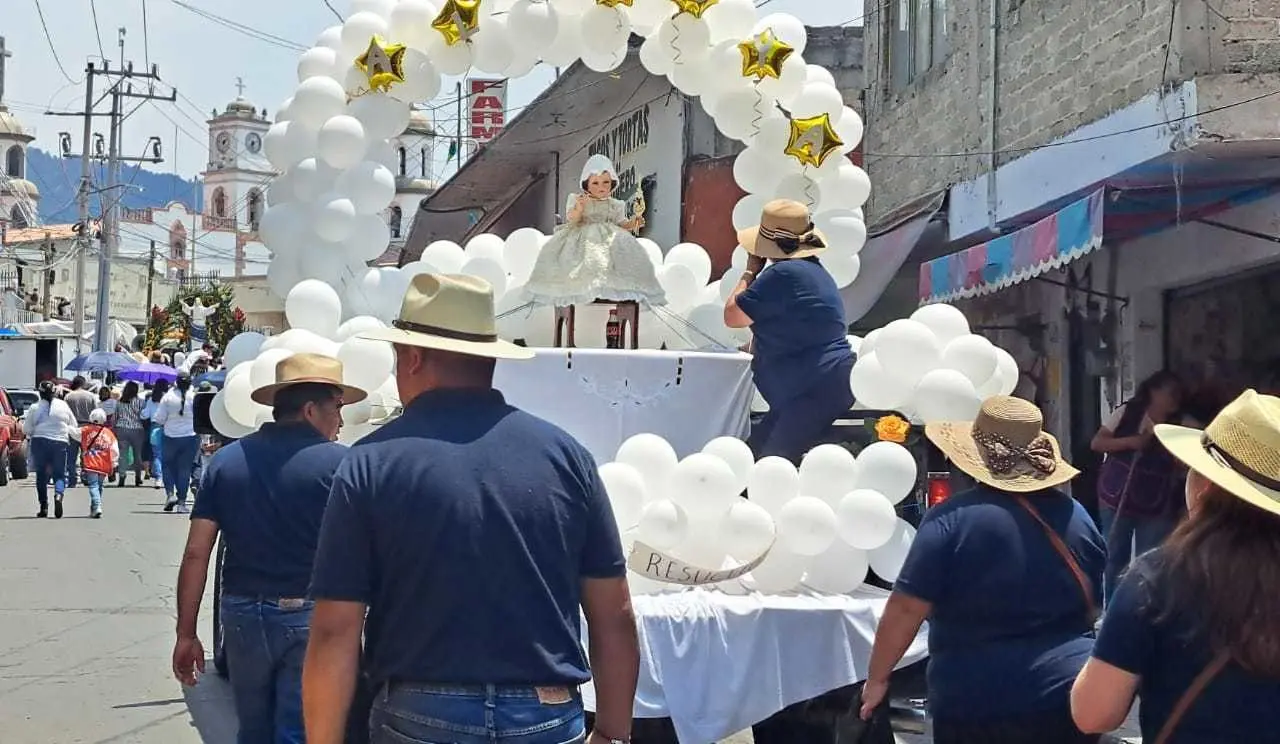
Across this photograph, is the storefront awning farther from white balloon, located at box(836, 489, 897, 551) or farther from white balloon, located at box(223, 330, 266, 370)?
white balloon, located at box(223, 330, 266, 370)

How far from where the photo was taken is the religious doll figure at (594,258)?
8688mm

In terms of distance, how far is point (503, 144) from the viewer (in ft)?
74.5

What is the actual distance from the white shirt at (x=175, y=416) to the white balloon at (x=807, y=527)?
14.3 metres

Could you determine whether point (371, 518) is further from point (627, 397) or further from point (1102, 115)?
point (1102, 115)

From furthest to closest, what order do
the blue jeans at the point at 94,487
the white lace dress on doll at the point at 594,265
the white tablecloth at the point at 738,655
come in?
the blue jeans at the point at 94,487 < the white lace dress on doll at the point at 594,265 < the white tablecloth at the point at 738,655

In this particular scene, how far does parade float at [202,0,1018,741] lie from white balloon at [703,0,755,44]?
2 centimetres

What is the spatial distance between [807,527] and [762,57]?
364cm

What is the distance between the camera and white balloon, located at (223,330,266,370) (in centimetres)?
797

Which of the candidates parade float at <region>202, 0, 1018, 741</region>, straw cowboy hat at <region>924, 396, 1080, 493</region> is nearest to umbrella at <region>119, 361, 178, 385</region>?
parade float at <region>202, 0, 1018, 741</region>

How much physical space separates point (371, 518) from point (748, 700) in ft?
9.94

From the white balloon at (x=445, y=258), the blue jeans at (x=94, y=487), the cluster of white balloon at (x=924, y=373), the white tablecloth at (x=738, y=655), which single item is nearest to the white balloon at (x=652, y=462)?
the white tablecloth at (x=738, y=655)

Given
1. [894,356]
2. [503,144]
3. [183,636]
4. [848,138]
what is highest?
[503,144]

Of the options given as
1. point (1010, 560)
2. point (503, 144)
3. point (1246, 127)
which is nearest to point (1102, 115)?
point (1246, 127)

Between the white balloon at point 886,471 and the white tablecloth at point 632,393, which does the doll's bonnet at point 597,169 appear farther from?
the white balloon at point 886,471
